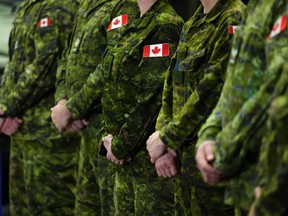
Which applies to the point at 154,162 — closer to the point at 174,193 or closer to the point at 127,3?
the point at 174,193

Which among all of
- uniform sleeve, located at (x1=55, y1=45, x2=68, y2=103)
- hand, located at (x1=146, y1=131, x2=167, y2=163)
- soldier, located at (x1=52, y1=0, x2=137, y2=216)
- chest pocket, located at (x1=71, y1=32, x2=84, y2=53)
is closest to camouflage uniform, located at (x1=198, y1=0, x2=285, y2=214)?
hand, located at (x1=146, y1=131, x2=167, y2=163)

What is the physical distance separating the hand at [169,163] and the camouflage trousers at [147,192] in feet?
0.63

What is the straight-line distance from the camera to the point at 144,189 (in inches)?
117

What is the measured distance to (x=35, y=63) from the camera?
3945mm

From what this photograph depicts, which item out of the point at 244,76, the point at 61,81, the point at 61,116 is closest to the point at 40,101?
the point at 61,81

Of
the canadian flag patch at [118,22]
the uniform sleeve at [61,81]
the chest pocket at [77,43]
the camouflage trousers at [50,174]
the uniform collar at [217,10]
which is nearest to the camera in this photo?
the uniform collar at [217,10]

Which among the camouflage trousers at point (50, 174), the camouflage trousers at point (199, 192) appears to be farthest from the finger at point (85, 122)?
the camouflage trousers at point (199, 192)

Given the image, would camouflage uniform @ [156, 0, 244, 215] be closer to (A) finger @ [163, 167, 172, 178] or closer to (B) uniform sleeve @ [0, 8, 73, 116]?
(A) finger @ [163, 167, 172, 178]

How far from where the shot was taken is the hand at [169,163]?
270 centimetres

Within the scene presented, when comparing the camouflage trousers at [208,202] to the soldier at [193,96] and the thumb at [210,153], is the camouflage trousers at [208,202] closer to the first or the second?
the soldier at [193,96]

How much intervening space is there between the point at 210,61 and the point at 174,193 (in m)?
0.59

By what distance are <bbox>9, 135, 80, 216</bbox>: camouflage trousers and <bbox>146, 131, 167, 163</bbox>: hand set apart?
4.44ft

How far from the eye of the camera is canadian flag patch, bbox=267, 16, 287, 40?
1976 millimetres

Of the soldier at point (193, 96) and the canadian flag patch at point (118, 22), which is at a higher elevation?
A: the canadian flag patch at point (118, 22)
